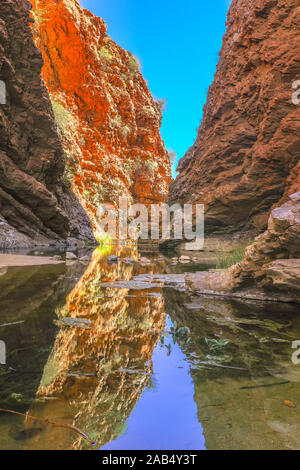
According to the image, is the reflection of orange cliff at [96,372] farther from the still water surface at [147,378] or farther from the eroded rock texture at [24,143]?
the eroded rock texture at [24,143]

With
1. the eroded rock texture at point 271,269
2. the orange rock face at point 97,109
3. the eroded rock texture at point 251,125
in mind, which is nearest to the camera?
the eroded rock texture at point 271,269

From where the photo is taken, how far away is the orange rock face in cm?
3183

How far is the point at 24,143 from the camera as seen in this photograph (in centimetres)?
1455

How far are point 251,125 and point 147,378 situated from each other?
45.5 ft

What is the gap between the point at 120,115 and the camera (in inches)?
1583

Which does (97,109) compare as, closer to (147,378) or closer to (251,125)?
(251,125)

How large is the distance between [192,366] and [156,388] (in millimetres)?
393

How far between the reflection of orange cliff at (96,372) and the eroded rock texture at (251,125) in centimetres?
860

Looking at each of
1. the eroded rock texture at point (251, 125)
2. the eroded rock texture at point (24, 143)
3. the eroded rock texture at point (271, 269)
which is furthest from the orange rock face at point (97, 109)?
the eroded rock texture at point (271, 269)

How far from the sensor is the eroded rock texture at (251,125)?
35.5 feet

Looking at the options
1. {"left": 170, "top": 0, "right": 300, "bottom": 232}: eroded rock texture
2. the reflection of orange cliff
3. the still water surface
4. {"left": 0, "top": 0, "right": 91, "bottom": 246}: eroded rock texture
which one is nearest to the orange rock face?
{"left": 0, "top": 0, "right": 91, "bottom": 246}: eroded rock texture

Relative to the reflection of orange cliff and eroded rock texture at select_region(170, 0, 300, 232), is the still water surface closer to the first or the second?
the reflection of orange cliff
